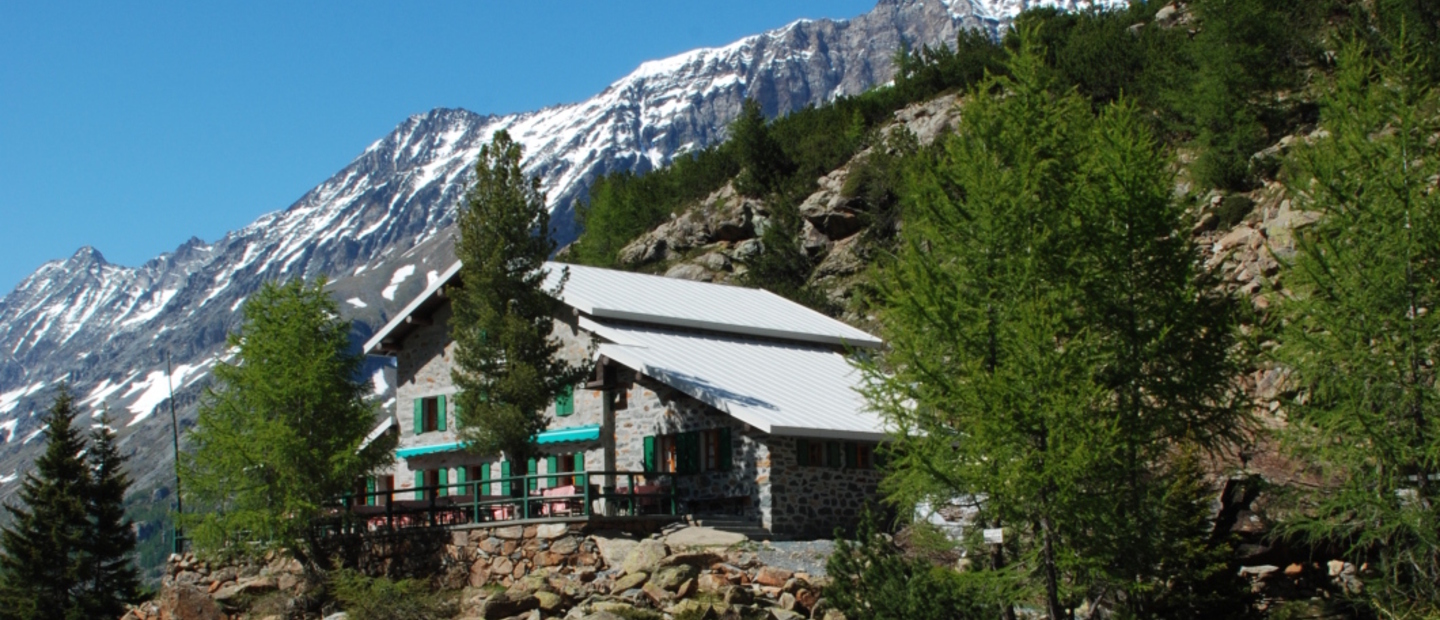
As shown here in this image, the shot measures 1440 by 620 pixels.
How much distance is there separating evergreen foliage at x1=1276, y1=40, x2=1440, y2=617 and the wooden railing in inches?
518

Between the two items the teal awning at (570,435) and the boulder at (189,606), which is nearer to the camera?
the boulder at (189,606)

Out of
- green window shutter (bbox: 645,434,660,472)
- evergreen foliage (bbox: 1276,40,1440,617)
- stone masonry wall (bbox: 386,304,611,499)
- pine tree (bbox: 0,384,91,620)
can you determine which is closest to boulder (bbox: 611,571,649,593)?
green window shutter (bbox: 645,434,660,472)

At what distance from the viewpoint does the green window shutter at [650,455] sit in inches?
→ 1197

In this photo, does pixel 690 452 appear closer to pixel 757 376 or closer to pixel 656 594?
pixel 757 376

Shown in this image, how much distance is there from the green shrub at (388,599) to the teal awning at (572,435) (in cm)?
527

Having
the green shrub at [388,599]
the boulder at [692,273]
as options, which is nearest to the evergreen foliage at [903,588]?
the green shrub at [388,599]

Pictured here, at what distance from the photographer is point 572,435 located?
102ft

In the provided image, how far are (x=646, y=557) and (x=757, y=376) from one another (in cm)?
794

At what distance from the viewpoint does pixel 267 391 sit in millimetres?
28438

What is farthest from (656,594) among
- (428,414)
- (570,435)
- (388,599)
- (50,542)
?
(50,542)

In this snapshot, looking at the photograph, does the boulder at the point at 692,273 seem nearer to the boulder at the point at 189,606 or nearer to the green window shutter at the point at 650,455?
the green window shutter at the point at 650,455

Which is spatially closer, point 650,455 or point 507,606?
point 507,606

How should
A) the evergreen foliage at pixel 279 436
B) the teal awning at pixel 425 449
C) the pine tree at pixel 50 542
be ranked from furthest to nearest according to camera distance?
the pine tree at pixel 50 542
the teal awning at pixel 425 449
the evergreen foliage at pixel 279 436

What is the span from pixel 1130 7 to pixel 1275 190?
87.1 ft
